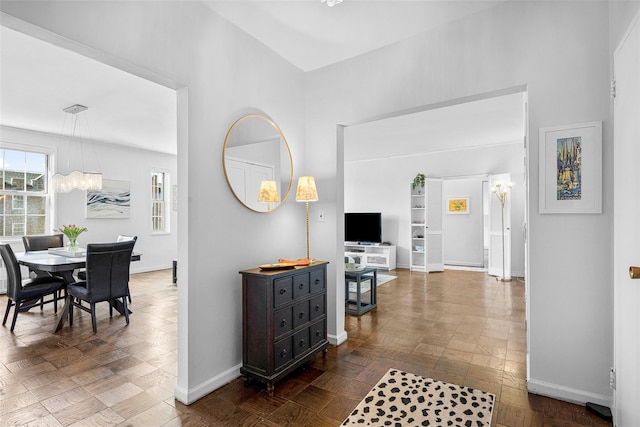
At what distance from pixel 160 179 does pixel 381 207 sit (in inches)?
215

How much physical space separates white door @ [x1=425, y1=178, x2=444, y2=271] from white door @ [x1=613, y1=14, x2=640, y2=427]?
5429 mm

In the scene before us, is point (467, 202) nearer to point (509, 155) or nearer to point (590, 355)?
point (509, 155)

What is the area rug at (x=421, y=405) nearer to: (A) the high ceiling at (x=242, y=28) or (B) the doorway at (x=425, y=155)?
(A) the high ceiling at (x=242, y=28)

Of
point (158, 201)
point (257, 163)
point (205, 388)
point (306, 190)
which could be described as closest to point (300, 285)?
point (306, 190)

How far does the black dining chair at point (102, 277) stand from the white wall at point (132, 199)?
9.84ft

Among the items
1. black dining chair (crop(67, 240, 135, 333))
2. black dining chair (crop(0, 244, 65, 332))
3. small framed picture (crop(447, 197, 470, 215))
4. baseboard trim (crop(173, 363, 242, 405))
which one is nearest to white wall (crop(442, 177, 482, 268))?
small framed picture (crop(447, 197, 470, 215))

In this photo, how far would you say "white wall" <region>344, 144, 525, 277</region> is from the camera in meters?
6.52

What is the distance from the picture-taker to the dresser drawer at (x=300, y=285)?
2568mm

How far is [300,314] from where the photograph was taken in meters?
2.62

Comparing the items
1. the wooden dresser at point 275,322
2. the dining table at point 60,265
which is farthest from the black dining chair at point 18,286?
the wooden dresser at point 275,322

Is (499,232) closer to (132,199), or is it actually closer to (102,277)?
(102,277)

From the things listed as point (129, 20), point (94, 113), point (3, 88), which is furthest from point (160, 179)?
point (129, 20)

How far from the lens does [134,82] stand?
3721 mm

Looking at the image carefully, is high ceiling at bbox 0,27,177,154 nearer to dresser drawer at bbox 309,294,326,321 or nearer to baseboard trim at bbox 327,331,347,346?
dresser drawer at bbox 309,294,326,321
